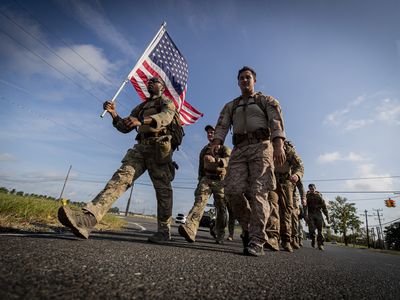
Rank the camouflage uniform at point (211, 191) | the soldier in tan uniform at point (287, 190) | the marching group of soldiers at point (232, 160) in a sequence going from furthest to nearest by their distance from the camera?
1. the soldier in tan uniform at point (287, 190)
2. the camouflage uniform at point (211, 191)
3. the marching group of soldiers at point (232, 160)

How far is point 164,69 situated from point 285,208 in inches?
183

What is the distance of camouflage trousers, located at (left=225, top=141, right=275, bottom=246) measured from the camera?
2.89 meters

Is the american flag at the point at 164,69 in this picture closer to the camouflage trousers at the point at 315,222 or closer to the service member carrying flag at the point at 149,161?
the service member carrying flag at the point at 149,161

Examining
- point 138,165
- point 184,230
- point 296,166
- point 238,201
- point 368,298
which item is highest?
point 296,166

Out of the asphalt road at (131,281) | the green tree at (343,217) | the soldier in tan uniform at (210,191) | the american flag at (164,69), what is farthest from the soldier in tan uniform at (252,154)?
the green tree at (343,217)

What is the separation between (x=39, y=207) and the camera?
4.11 m

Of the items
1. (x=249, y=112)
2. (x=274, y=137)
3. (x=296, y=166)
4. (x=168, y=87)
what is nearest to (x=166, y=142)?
(x=249, y=112)

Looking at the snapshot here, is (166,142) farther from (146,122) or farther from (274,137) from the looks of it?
(274,137)

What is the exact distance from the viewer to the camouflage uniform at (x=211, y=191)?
143 inches

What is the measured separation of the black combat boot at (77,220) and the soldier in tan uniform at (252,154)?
164 centimetres

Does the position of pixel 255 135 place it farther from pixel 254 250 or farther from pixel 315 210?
pixel 315 210

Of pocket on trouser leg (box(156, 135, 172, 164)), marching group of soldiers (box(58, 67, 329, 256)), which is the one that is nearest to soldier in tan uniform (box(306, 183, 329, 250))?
marching group of soldiers (box(58, 67, 329, 256))

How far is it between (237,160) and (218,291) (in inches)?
87.0

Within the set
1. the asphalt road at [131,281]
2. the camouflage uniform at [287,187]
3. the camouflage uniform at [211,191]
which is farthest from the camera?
the camouflage uniform at [287,187]
